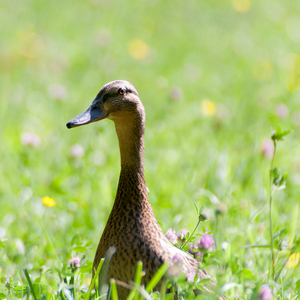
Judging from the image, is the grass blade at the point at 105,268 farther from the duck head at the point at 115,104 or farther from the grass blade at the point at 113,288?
the duck head at the point at 115,104

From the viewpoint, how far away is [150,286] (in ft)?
4.57

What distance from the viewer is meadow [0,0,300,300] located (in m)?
2.09

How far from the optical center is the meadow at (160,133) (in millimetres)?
2090

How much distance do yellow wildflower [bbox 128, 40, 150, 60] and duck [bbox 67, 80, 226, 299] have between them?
4.00 meters

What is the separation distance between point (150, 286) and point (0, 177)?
6.59ft

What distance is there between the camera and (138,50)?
5.72 m

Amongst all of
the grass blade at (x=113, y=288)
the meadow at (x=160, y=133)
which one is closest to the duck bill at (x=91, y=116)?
the meadow at (x=160, y=133)

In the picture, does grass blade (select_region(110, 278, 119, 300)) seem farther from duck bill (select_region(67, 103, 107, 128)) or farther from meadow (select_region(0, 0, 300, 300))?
duck bill (select_region(67, 103, 107, 128))

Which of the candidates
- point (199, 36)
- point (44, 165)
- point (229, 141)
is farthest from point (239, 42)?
point (44, 165)

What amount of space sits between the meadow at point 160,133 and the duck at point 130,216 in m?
0.14

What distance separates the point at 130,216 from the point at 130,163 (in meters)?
0.23

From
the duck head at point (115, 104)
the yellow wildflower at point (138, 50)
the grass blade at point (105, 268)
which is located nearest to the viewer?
the grass blade at point (105, 268)

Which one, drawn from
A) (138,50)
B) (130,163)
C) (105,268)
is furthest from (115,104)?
(138,50)

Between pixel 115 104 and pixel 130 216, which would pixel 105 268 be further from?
pixel 115 104
